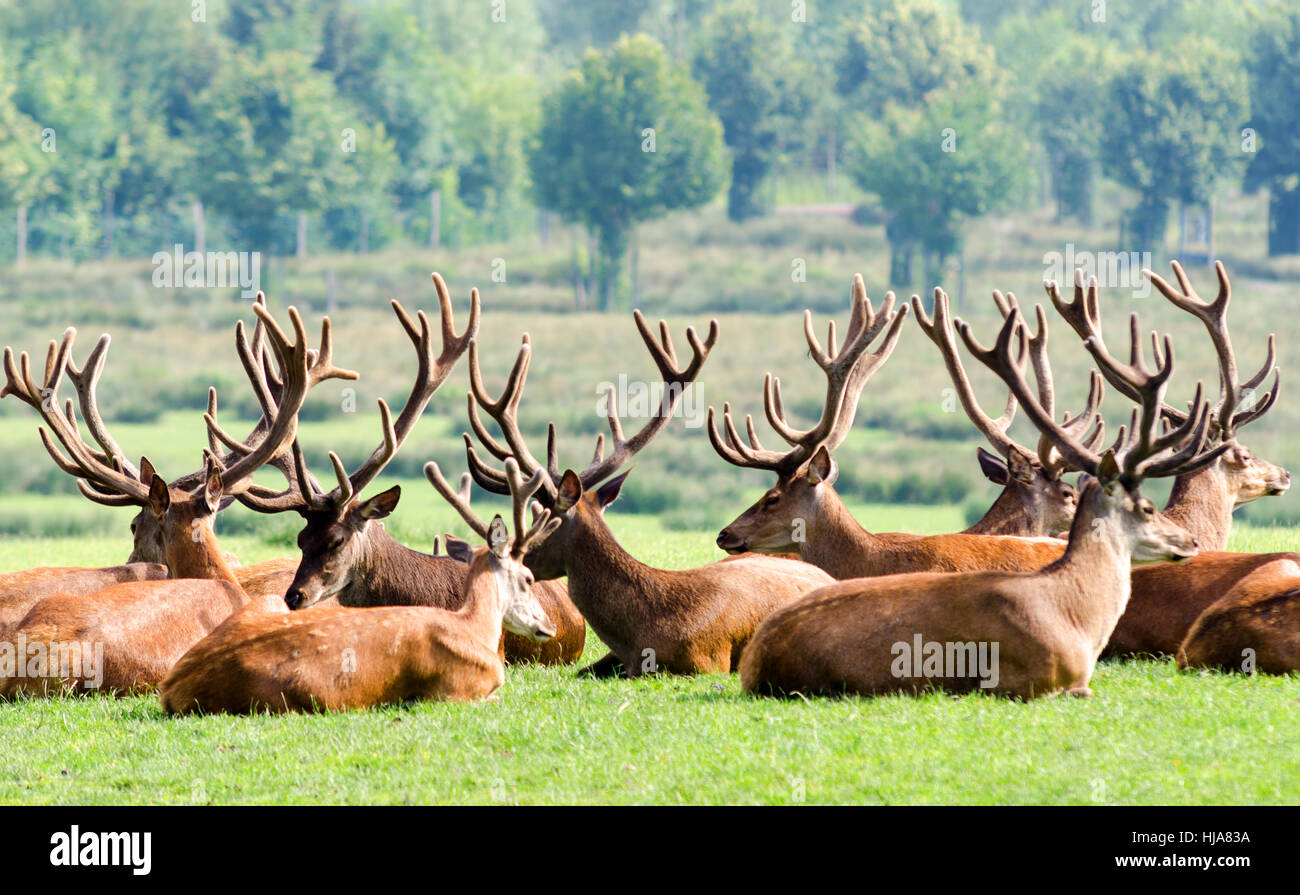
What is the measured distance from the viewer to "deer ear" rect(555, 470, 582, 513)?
27.2 feet

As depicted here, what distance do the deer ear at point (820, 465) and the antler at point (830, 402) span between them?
0.11 m

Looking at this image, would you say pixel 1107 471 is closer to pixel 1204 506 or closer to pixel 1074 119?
pixel 1204 506

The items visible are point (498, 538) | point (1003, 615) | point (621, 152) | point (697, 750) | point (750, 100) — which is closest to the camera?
point (697, 750)

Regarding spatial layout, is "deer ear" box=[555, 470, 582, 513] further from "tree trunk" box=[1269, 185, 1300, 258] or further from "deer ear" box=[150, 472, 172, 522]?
"tree trunk" box=[1269, 185, 1300, 258]

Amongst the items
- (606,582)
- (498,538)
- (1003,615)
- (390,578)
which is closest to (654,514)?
(390,578)

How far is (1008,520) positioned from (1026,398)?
254 cm

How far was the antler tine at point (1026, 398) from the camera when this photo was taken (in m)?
7.33

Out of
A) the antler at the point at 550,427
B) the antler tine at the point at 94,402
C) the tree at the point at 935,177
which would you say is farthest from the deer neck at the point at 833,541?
the tree at the point at 935,177

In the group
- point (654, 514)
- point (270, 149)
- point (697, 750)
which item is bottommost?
point (654, 514)

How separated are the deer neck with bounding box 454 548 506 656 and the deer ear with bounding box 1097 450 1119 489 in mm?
2656

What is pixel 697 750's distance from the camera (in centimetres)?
607

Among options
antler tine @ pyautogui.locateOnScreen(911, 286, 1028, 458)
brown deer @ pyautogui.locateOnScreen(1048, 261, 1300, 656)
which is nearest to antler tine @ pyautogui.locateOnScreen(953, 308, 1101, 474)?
antler tine @ pyautogui.locateOnScreen(911, 286, 1028, 458)

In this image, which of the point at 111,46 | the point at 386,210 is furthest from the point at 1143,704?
the point at 111,46
